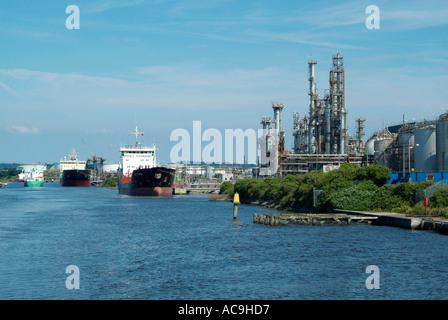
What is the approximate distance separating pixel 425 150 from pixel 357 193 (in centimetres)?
2445

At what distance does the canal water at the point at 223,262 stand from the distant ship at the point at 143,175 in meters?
74.0

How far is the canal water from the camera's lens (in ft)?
100

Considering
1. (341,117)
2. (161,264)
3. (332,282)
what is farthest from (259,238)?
(341,117)

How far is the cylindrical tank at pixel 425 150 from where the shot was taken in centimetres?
9050

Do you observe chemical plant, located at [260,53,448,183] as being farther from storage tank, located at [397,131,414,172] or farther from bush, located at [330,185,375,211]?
bush, located at [330,185,375,211]

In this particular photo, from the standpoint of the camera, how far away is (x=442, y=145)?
8525cm

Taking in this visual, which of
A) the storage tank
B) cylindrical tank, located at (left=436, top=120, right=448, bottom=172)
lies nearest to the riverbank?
cylindrical tank, located at (left=436, top=120, right=448, bottom=172)

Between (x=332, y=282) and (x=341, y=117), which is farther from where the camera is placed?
(x=341, y=117)

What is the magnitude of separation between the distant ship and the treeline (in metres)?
44.5
